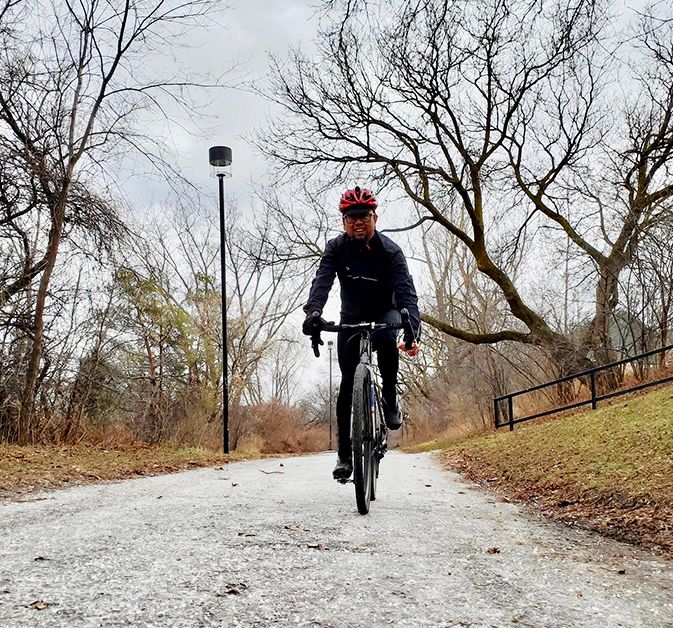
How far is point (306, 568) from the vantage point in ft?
9.07

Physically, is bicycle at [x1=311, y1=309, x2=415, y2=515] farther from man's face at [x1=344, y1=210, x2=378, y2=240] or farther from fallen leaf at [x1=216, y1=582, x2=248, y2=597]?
fallen leaf at [x1=216, y1=582, x2=248, y2=597]

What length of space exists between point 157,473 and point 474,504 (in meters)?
4.13

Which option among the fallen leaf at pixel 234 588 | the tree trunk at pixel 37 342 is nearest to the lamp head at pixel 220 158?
the tree trunk at pixel 37 342

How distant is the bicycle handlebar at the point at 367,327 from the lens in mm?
4383

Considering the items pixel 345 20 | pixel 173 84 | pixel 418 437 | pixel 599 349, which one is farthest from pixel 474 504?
pixel 418 437

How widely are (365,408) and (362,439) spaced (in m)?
0.24

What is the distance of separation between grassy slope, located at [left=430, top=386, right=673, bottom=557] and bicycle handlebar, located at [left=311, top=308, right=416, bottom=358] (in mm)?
1829

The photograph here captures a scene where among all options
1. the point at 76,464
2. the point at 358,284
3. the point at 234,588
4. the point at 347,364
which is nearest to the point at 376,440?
the point at 347,364

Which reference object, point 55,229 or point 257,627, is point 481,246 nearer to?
point 55,229

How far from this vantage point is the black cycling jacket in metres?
4.60

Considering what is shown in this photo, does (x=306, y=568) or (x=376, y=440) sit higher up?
(x=376, y=440)

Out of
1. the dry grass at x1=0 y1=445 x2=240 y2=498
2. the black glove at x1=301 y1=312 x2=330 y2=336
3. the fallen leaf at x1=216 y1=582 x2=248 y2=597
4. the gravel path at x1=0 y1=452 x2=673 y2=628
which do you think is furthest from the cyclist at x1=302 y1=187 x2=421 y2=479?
the dry grass at x1=0 y1=445 x2=240 y2=498

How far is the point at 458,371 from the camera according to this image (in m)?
28.6

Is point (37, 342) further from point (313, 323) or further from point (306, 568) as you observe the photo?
point (306, 568)
